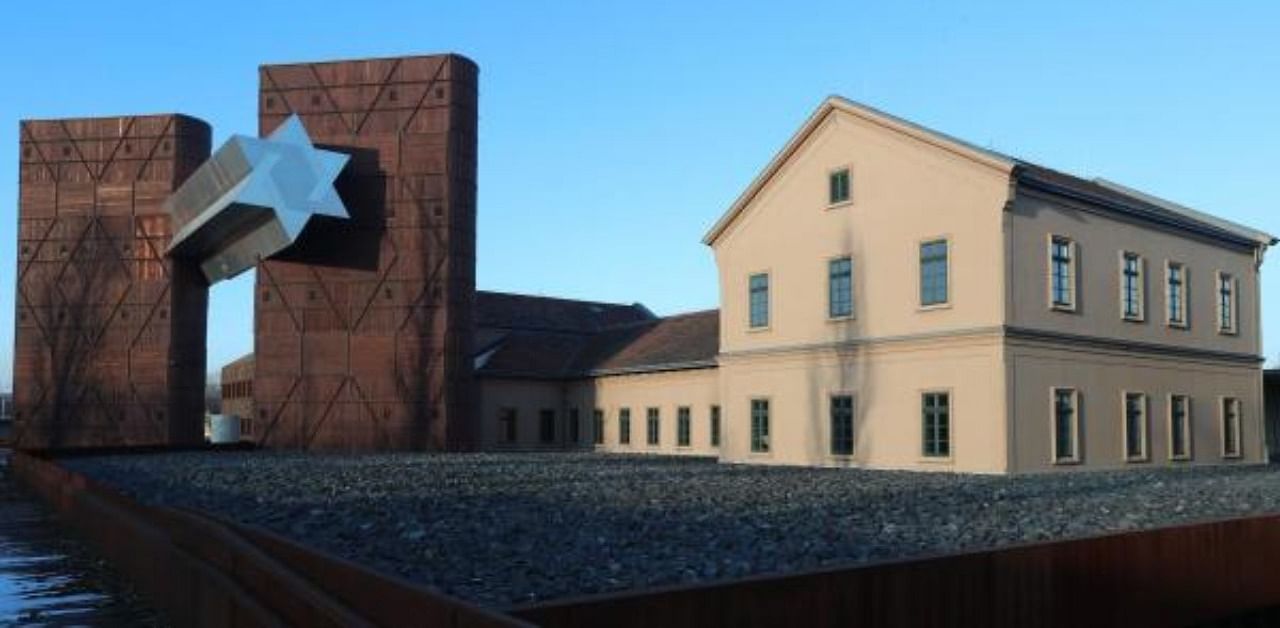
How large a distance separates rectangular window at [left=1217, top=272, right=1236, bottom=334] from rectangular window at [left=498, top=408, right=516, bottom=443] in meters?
27.3

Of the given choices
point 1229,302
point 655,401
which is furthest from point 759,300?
point 1229,302

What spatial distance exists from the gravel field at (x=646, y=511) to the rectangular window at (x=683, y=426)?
11.7 meters

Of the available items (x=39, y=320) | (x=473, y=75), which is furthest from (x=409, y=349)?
(x=39, y=320)

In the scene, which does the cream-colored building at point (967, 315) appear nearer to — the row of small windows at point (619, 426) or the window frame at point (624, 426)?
the row of small windows at point (619, 426)

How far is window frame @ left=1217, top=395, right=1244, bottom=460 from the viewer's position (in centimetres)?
3366

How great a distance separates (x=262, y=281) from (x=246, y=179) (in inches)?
192

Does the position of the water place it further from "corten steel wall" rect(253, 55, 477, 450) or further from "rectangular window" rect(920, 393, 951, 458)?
"corten steel wall" rect(253, 55, 477, 450)

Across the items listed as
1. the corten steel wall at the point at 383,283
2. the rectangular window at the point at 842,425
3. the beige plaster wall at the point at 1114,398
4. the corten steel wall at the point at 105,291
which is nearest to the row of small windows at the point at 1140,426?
the beige plaster wall at the point at 1114,398

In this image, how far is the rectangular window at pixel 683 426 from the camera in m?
42.6

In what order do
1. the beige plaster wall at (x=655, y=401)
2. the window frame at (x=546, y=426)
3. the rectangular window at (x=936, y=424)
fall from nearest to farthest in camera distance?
the rectangular window at (x=936, y=424) < the beige plaster wall at (x=655, y=401) < the window frame at (x=546, y=426)

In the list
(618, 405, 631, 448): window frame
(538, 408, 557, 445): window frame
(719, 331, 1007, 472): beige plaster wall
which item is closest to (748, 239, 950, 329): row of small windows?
(719, 331, 1007, 472): beige plaster wall

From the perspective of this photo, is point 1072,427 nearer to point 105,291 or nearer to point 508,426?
point 508,426

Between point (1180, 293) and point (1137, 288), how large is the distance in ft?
8.04

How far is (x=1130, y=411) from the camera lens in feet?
99.3
